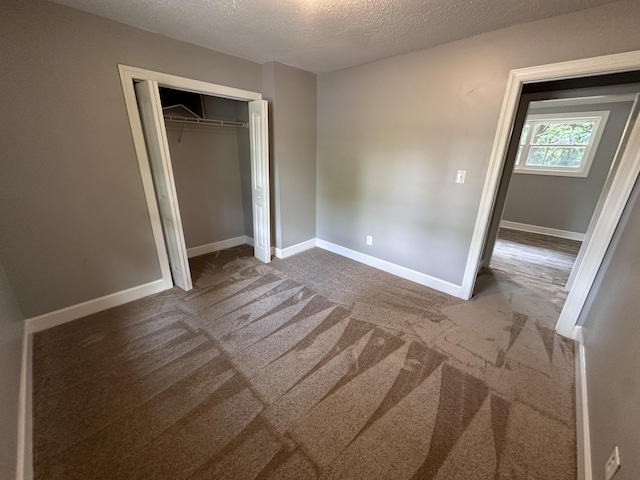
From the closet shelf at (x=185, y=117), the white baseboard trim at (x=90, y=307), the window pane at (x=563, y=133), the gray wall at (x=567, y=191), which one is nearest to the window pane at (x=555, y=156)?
the window pane at (x=563, y=133)

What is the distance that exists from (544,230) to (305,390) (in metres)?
5.89

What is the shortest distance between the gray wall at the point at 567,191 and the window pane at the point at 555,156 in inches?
8.9

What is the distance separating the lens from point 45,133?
185 cm

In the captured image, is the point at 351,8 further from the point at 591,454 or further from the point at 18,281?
the point at 18,281

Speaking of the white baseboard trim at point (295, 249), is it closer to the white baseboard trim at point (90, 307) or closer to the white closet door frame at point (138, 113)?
the white closet door frame at point (138, 113)

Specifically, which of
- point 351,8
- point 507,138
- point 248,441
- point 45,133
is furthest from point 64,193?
point 507,138

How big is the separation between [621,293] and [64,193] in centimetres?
384

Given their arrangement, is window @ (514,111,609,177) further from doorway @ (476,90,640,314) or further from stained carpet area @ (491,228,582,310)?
stained carpet area @ (491,228,582,310)

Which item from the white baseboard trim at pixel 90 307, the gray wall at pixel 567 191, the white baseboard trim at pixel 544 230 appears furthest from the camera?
the white baseboard trim at pixel 544 230

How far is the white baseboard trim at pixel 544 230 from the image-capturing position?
481 centimetres

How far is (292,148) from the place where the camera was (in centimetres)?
327

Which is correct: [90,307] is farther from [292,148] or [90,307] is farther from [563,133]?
[563,133]

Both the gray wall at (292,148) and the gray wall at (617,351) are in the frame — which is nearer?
the gray wall at (617,351)

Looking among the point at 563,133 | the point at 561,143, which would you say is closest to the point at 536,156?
the point at 561,143
